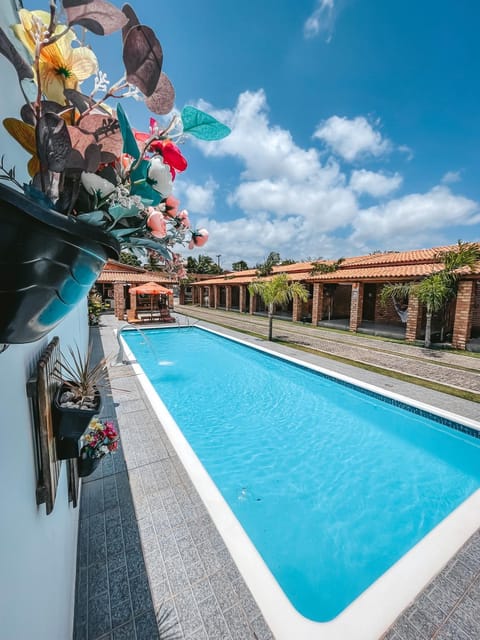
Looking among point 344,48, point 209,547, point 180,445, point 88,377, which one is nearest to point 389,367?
point 180,445

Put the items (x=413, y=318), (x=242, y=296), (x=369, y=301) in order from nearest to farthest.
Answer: (x=413, y=318) < (x=369, y=301) < (x=242, y=296)

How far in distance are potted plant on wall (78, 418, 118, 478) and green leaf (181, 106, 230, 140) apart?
3320 millimetres

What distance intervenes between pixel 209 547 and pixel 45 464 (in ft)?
7.48

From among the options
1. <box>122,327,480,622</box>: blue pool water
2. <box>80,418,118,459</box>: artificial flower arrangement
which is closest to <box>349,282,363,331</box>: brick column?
<box>122,327,480,622</box>: blue pool water

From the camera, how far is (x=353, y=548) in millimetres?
3553

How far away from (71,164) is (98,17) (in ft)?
1.16

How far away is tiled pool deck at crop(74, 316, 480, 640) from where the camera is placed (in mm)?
2205

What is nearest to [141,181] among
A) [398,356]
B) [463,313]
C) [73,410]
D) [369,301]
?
[73,410]

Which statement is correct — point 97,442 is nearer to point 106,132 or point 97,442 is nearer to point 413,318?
Answer: point 106,132

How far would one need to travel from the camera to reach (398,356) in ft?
35.0

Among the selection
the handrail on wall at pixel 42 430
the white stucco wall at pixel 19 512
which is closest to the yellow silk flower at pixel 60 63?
the white stucco wall at pixel 19 512

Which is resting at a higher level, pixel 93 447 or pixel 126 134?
Result: pixel 126 134

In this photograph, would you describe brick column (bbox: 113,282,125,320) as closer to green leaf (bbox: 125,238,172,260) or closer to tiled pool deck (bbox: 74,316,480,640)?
tiled pool deck (bbox: 74,316,480,640)

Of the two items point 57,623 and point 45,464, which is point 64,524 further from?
point 45,464
